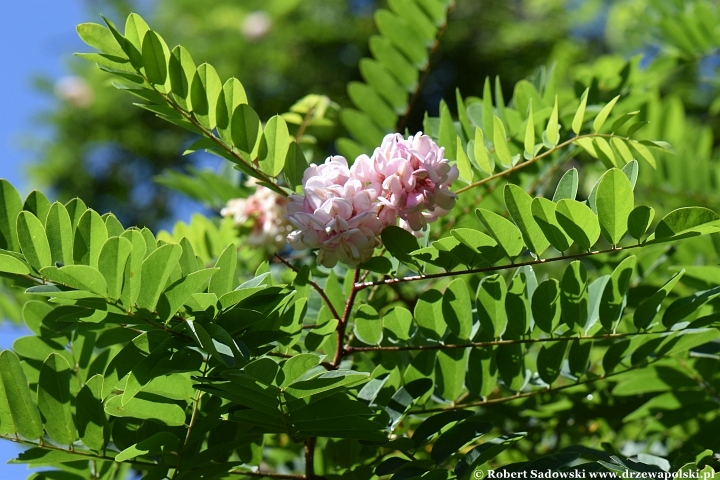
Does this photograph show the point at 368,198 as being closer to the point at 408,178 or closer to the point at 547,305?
the point at 408,178

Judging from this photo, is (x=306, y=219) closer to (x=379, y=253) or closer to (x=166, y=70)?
(x=379, y=253)

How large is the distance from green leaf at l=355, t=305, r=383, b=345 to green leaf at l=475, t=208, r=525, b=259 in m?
0.17

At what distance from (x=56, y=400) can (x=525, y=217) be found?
530 mm

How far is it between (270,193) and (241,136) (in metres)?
0.38

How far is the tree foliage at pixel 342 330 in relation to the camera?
2.24 ft

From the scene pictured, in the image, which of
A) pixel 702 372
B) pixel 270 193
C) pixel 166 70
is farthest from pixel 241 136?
pixel 702 372

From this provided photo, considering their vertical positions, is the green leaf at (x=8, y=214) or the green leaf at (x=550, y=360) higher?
the green leaf at (x=8, y=214)

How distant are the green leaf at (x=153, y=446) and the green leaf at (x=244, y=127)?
319 mm

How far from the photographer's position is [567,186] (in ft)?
2.54

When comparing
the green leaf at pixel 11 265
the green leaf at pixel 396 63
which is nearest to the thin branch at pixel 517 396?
the green leaf at pixel 11 265

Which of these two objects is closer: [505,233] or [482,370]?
[505,233]

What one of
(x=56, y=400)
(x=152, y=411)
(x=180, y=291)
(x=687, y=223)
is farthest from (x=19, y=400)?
(x=687, y=223)

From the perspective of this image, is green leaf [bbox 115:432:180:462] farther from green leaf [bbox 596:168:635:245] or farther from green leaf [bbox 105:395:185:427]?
green leaf [bbox 596:168:635:245]

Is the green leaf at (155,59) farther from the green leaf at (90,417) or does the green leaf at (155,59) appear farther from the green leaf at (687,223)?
the green leaf at (687,223)
